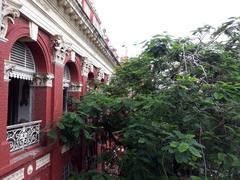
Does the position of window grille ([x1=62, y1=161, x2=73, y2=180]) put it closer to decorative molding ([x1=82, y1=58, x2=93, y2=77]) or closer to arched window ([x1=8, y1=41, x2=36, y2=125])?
arched window ([x1=8, y1=41, x2=36, y2=125])

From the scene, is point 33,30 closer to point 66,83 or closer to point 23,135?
point 23,135

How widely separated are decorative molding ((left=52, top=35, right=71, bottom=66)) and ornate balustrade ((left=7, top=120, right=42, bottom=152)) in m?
2.26

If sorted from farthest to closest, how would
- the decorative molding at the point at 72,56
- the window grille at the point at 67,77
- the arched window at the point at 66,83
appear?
1. the window grille at the point at 67,77
2. the arched window at the point at 66,83
3. the decorative molding at the point at 72,56

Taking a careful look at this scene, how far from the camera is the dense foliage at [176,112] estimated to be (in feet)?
22.4

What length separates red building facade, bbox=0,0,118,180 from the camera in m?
6.54

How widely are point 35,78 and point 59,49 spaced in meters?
1.38

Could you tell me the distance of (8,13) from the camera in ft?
20.9

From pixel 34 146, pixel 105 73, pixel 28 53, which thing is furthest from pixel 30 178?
pixel 105 73

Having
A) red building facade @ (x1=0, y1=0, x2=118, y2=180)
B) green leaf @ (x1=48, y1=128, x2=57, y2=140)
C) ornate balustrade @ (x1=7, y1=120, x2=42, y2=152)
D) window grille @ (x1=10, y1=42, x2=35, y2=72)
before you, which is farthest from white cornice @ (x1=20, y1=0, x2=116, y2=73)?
green leaf @ (x1=48, y1=128, x2=57, y2=140)

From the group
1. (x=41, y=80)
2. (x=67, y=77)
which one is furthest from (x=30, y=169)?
(x=67, y=77)

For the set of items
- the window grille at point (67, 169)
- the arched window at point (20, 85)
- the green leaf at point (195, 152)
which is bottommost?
the window grille at point (67, 169)

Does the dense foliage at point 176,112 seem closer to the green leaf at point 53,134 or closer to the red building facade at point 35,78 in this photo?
the green leaf at point 53,134

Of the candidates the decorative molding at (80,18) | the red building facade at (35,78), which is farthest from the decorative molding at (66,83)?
the decorative molding at (80,18)

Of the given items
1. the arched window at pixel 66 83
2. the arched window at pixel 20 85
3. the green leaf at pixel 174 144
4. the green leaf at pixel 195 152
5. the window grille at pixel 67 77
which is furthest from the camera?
the window grille at pixel 67 77
